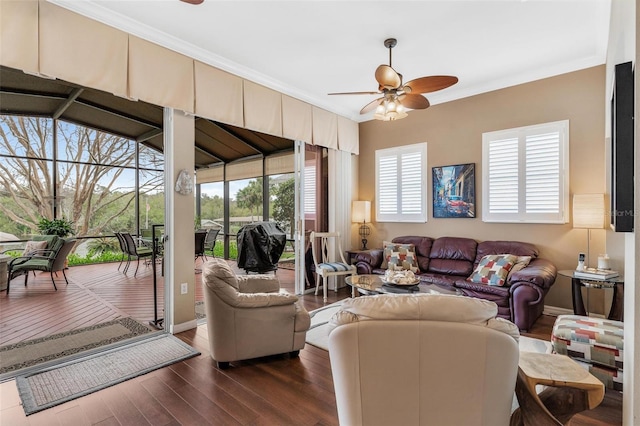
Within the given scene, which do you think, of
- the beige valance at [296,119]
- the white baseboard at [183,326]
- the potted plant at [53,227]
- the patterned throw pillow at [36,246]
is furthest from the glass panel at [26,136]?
the white baseboard at [183,326]

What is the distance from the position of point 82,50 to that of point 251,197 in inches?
206

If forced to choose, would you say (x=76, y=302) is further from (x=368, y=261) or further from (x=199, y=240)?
(x=368, y=261)

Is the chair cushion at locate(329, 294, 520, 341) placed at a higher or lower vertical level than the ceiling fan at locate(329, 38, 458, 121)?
lower

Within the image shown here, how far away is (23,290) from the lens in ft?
16.1

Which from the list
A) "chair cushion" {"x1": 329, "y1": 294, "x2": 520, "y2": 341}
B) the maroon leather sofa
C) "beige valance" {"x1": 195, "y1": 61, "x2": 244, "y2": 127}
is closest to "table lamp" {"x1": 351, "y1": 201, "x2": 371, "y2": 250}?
the maroon leather sofa

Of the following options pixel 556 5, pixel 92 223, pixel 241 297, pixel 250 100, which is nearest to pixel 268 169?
pixel 250 100

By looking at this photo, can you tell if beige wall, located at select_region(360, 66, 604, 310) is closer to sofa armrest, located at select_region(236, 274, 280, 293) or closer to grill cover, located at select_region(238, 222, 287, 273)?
grill cover, located at select_region(238, 222, 287, 273)

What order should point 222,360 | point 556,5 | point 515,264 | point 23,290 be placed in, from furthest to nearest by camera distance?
1. point 23,290
2. point 515,264
3. point 556,5
4. point 222,360

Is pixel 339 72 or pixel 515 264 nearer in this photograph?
pixel 515 264

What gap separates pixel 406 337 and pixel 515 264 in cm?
337

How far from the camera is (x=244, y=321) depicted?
2672mm

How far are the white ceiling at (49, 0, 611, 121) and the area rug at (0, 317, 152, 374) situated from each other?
3.06 meters

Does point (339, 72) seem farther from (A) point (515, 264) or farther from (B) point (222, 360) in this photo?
(B) point (222, 360)

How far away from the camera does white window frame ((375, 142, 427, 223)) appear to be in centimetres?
524
